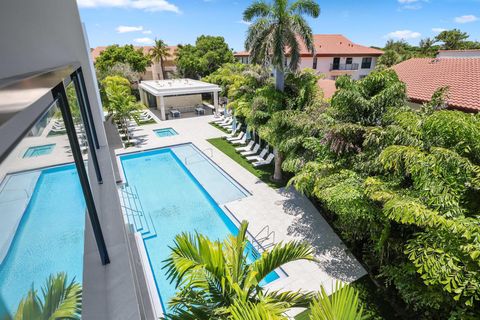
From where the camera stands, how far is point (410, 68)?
1881cm

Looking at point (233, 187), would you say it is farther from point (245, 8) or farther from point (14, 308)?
point (14, 308)

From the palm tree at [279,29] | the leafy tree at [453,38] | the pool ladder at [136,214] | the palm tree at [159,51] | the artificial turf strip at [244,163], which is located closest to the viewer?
the pool ladder at [136,214]

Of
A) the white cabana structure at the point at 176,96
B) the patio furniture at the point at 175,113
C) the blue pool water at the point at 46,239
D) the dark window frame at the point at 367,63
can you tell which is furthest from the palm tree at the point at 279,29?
the dark window frame at the point at 367,63

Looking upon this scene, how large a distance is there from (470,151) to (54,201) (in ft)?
26.6

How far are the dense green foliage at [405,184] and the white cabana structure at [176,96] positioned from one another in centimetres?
1865

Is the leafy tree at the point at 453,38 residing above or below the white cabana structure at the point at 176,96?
above

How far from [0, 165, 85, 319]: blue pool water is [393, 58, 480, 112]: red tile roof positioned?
14.5 meters

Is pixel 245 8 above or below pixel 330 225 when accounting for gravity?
above

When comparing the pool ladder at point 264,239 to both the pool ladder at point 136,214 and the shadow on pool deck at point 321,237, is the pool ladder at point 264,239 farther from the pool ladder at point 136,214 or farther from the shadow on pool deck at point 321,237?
the pool ladder at point 136,214

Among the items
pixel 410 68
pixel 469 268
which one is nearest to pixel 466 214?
pixel 469 268

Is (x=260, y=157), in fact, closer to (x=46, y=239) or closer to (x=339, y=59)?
(x=46, y=239)

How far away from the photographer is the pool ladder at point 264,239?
368 inches

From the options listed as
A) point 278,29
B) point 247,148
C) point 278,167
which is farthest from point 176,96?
point 278,167

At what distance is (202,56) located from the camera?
4288cm
